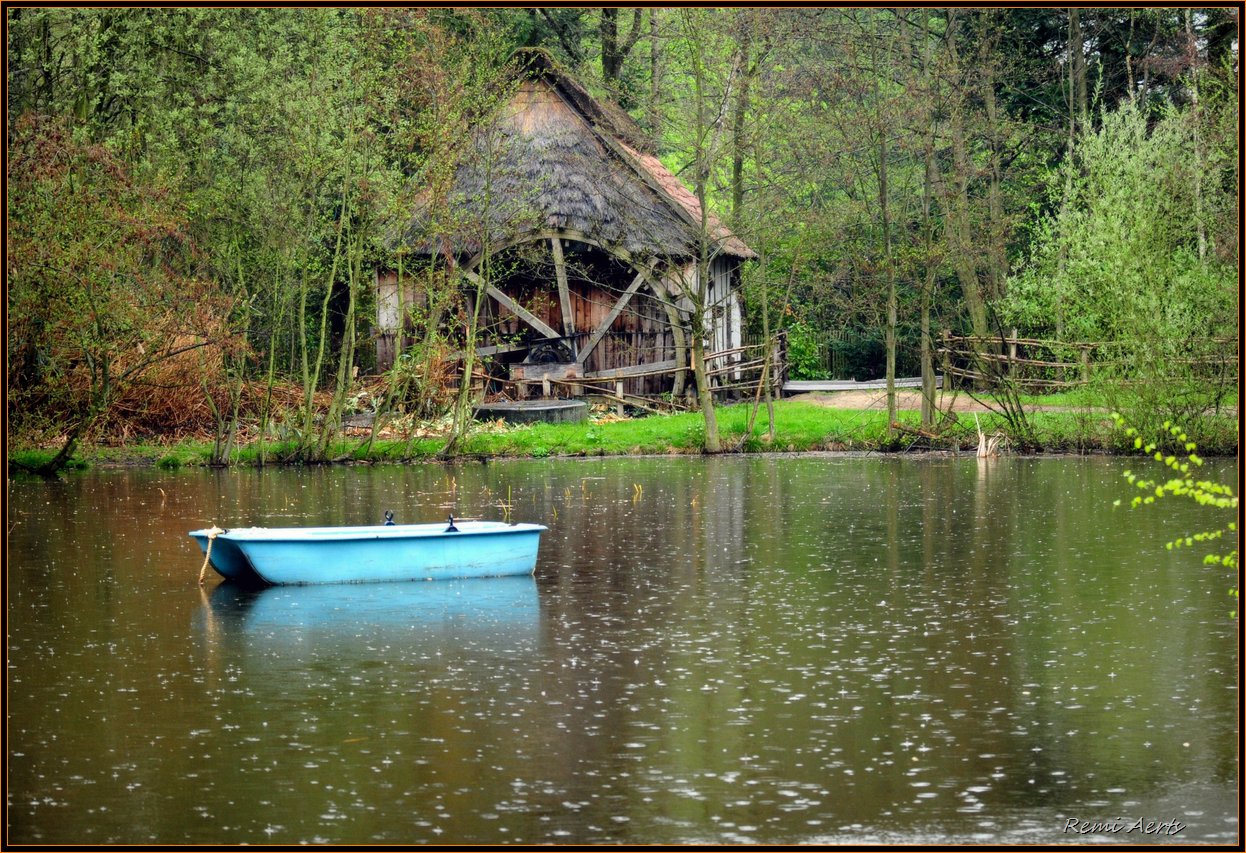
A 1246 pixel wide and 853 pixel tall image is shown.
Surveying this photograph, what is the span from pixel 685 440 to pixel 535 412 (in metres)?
3.55

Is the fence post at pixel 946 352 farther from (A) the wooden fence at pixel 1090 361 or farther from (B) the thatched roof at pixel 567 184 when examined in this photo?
(B) the thatched roof at pixel 567 184

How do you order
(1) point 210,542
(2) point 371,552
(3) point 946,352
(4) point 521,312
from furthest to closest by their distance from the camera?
(4) point 521,312 < (3) point 946,352 < (2) point 371,552 < (1) point 210,542

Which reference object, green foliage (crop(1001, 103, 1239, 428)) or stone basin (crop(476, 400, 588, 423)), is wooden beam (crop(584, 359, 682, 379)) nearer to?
stone basin (crop(476, 400, 588, 423))

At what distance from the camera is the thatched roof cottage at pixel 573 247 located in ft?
111

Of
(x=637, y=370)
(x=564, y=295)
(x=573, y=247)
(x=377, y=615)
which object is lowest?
(x=377, y=615)

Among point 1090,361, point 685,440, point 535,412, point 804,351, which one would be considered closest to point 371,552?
point 685,440

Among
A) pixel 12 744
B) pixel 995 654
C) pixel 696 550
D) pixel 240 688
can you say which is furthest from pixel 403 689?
pixel 696 550

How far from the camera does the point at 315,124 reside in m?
29.0

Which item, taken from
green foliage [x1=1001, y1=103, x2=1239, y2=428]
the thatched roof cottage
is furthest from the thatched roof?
green foliage [x1=1001, y1=103, x2=1239, y2=428]

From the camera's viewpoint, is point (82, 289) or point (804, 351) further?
point (804, 351)

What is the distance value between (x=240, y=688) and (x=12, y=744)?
6.94 ft

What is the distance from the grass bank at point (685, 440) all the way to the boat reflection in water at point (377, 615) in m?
12.9

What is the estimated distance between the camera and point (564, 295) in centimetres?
3597

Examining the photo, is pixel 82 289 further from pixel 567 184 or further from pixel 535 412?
pixel 567 184
